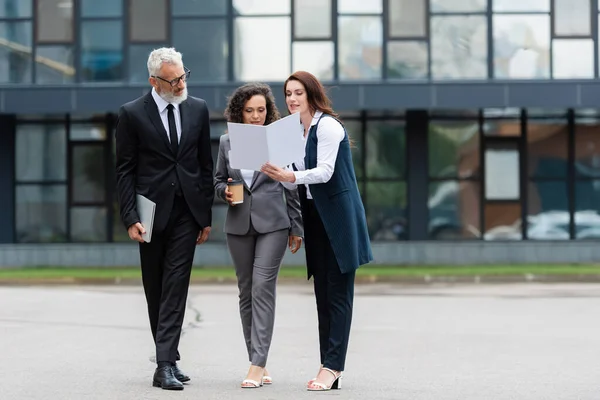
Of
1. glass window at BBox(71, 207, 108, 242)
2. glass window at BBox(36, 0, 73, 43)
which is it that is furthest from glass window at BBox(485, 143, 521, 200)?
glass window at BBox(36, 0, 73, 43)

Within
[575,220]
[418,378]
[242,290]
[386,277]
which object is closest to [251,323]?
[242,290]

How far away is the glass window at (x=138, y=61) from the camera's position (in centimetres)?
2858

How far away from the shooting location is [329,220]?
8375 mm

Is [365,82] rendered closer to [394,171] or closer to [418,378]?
[394,171]

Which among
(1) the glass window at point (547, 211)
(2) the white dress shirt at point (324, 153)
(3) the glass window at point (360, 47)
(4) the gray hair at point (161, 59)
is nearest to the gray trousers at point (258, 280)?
(2) the white dress shirt at point (324, 153)

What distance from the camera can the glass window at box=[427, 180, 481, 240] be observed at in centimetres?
2888

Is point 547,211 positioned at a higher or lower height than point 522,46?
A: lower

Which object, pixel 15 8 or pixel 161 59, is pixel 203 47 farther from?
pixel 161 59

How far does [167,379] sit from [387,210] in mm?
20778

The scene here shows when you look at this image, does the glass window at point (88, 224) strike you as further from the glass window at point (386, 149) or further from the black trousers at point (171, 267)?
the black trousers at point (171, 267)

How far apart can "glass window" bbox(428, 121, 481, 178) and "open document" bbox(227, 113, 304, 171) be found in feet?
68.4

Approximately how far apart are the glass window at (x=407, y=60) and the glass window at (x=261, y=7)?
8.02 feet

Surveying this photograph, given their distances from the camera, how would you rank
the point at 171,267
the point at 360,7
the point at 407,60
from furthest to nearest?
the point at 360,7 < the point at 407,60 < the point at 171,267

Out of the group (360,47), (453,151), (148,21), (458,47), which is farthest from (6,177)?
(458,47)
